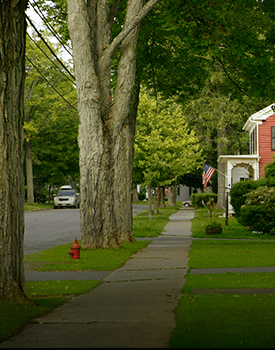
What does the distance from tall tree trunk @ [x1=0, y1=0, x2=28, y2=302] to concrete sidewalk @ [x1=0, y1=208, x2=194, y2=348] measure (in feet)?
2.42

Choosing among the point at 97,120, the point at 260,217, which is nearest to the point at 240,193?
the point at 260,217

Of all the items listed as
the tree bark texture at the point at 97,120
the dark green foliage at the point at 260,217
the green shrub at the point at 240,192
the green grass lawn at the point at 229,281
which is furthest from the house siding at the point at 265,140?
the green grass lawn at the point at 229,281

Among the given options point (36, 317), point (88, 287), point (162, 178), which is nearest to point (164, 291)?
point (88, 287)

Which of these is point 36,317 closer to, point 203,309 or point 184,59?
point 203,309

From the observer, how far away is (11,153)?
6.91 meters

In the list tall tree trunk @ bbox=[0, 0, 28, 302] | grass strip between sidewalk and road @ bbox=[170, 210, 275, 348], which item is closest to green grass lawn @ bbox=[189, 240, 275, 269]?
grass strip between sidewalk and road @ bbox=[170, 210, 275, 348]

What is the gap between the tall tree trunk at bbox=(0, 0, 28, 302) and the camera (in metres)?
6.79

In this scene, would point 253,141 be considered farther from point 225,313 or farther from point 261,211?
point 225,313

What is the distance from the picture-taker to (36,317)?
6.43 metres

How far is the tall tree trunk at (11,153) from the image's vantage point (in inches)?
267

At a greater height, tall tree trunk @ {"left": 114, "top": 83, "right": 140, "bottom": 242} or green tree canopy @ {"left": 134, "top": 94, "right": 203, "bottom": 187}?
green tree canopy @ {"left": 134, "top": 94, "right": 203, "bottom": 187}

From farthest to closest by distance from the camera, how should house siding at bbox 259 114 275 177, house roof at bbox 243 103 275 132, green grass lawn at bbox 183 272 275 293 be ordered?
house siding at bbox 259 114 275 177, house roof at bbox 243 103 275 132, green grass lawn at bbox 183 272 275 293

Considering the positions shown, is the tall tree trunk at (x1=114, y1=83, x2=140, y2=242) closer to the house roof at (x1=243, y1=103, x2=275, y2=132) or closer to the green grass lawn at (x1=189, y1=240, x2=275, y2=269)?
the green grass lawn at (x1=189, y1=240, x2=275, y2=269)

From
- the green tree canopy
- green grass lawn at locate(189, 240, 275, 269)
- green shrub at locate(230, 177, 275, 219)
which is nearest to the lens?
green grass lawn at locate(189, 240, 275, 269)
